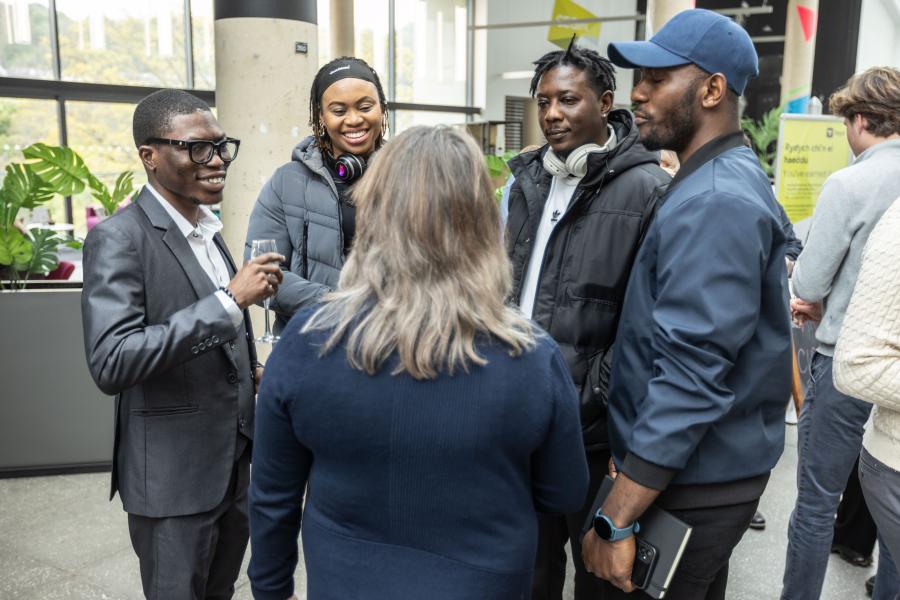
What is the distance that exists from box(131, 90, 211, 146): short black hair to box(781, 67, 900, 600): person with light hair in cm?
221

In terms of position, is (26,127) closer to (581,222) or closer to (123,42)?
(123,42)

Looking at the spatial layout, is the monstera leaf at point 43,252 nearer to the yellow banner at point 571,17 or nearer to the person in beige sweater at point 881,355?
the person in beige sweater at point 881,355

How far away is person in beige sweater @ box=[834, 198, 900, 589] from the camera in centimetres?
159

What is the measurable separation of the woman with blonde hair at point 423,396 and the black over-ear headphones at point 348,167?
1306mm

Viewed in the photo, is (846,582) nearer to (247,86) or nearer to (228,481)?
(228,481)

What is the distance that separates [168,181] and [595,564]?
1.53 meters

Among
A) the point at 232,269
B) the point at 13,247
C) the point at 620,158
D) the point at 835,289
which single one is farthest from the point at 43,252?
the point at 835,289

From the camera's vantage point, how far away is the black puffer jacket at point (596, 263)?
2.11 m

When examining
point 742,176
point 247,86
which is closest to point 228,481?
point 742,176

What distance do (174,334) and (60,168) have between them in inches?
117

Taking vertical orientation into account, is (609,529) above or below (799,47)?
below

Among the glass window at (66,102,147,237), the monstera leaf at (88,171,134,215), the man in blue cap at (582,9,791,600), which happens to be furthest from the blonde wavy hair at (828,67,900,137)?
the glass window at (66,102,147,237)

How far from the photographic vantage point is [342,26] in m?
11.7

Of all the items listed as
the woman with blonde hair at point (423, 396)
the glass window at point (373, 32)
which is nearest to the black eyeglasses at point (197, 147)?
the woman with blonde hair at point (423, 396)
